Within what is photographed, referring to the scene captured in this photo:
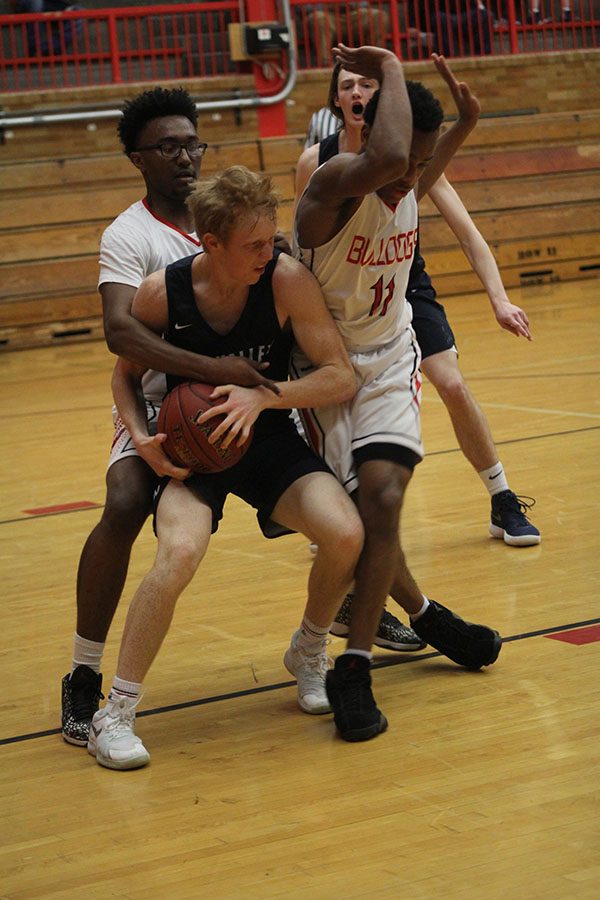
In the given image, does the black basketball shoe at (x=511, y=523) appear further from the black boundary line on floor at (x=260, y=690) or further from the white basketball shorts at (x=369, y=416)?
the white basketball shorts at (x=369, y=416)

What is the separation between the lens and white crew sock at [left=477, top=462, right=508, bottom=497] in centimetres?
434

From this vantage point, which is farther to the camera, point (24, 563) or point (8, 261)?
point (8, 261)

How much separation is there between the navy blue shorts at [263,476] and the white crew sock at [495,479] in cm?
150

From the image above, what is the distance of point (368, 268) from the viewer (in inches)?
114

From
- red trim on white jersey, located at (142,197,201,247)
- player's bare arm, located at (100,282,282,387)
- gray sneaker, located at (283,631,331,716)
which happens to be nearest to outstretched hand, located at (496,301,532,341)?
red trim on white jersey, located at (142,197,201,247)

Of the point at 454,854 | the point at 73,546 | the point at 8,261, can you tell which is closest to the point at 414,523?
the point at 73,546

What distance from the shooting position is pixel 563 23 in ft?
47.9

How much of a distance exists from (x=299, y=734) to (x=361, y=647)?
0.76 ft

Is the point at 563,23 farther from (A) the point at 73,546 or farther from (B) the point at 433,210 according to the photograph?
(A) the point at 73,546

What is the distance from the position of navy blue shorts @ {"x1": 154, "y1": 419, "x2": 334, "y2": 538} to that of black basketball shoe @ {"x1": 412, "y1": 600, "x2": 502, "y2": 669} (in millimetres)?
456

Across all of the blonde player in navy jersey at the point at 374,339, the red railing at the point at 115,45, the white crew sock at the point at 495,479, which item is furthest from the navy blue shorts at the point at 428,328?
the red railing at the point at 115,45

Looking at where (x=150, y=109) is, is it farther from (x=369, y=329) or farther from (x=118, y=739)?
(x=118, y=739)

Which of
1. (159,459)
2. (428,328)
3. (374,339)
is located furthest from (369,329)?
(428,328)

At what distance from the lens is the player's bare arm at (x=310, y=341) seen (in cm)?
285
